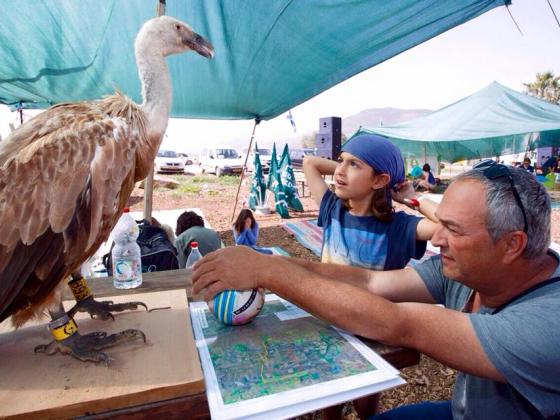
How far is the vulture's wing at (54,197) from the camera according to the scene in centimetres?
116

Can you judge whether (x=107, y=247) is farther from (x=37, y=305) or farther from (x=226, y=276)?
(x=226, y=276)

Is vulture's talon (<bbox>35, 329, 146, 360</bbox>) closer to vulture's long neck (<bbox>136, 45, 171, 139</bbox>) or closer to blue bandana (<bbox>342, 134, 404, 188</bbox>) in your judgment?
vulture's long neck (<bbox>136, 45, 171, 139</bbox>)

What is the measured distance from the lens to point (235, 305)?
1.20m

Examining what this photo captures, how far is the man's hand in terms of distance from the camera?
1189mm

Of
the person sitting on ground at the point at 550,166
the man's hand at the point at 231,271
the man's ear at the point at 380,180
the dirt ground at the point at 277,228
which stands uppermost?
the person sitting on ground at the point at 550,166

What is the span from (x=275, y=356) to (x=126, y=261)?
3.40 feet

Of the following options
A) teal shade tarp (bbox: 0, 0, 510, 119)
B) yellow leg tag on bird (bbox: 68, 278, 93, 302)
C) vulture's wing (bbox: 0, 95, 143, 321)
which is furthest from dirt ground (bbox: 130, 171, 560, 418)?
teal shade tarp (bbox: 0, 0, 510, 119)

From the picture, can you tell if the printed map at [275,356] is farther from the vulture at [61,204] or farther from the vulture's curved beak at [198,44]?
the vulture's curved beak at [198,44]

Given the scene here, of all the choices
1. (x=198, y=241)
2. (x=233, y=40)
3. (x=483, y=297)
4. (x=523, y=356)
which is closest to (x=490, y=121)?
(x=233, y=40)

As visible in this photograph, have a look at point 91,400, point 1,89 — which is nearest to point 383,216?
point 91,400

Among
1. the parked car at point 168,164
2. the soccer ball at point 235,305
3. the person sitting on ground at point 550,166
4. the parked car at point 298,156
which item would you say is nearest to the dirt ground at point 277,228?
the soccer ball at point 235,305

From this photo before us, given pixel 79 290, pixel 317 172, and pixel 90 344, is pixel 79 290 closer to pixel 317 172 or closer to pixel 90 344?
pixel 90 344

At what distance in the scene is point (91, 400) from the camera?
0.87m

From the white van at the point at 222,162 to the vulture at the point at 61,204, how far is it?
19300mm
